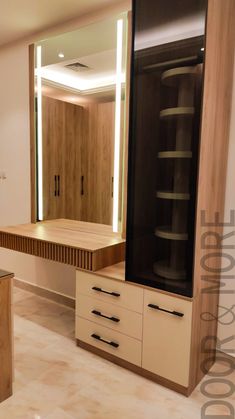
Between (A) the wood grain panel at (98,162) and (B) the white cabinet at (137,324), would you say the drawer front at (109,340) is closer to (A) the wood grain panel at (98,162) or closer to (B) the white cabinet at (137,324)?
(B) the white cabinet at (137,324)

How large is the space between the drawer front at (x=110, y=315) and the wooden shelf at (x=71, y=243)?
0.26 metres

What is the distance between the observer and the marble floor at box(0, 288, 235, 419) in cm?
174

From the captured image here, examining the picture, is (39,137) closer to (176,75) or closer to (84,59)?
(84,59)

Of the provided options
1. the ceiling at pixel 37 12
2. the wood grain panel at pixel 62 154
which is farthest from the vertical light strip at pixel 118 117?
the wood grain panel at pixel 62 154

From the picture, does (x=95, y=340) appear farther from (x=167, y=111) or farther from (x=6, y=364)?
(x=167, y=111)

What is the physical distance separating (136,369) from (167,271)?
0.70 metres

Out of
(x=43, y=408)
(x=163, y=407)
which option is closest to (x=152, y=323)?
(x=163, y=407)

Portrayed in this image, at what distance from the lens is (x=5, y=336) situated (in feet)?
5.72

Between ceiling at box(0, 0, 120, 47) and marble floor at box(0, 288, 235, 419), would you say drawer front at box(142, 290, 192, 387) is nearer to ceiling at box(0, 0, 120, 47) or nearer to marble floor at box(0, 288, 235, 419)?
marble floor at box(0, 288, 235, 419)

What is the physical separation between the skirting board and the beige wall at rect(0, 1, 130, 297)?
80cm

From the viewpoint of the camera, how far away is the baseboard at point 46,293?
121 inches

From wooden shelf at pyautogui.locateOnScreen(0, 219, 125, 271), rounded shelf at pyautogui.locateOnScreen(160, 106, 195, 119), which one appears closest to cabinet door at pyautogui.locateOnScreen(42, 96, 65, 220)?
wooden shelf at pyautogui.locateOnScreen(0, 219, 125, 271)

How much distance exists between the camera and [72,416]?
1.71m

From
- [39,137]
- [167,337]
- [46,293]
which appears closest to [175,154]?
[167,337]
